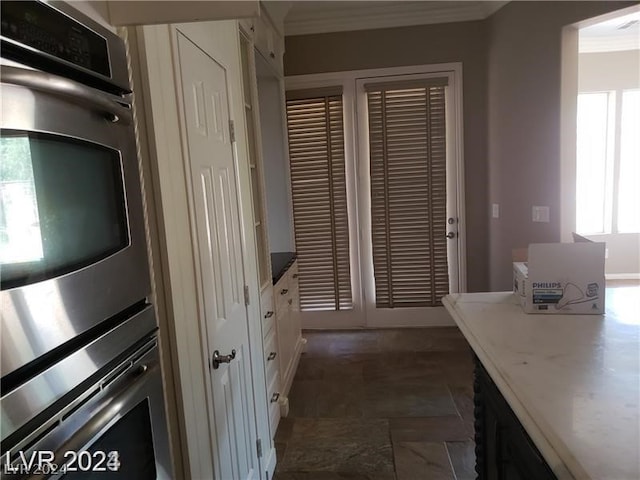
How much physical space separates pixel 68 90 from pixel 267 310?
1.96 m

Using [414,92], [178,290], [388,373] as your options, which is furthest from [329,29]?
[178,290]

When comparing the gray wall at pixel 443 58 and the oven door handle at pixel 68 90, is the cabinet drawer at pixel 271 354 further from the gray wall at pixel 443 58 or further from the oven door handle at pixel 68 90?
the gray wall at pixel 443 58

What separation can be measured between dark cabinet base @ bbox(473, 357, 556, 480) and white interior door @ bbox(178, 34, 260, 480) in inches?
35.3

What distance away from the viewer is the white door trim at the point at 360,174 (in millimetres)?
3852

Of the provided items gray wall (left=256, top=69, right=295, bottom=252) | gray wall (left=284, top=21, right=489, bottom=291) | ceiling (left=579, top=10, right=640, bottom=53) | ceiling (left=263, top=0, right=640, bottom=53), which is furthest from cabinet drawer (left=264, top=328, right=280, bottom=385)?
ceiling (left=579, top=10, right=640, bottom=53)

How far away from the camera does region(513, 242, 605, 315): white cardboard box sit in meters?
1.41

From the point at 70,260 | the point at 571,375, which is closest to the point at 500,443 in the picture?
the point at 571,375

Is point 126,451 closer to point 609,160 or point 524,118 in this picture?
point 524,118

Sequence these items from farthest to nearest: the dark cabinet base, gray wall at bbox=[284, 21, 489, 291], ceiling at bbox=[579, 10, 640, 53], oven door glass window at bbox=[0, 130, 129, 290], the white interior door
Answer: ceiling at bbox=[579, 10, 640, 53]
gray wall at bbox=[284, 21, 489, 291]
the white interior door
the dark cabinet base
oven door glass window at bbox=[0, 130, 129, 290]

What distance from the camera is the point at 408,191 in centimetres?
403

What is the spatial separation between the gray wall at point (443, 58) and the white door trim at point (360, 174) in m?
0.05

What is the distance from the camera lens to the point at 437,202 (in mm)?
4020

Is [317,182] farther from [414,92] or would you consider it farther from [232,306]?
[232,306]

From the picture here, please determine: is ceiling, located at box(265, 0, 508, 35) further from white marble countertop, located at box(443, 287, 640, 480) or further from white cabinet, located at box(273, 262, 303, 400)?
white marble countertop, located at box(443, 287, 640, 480)
